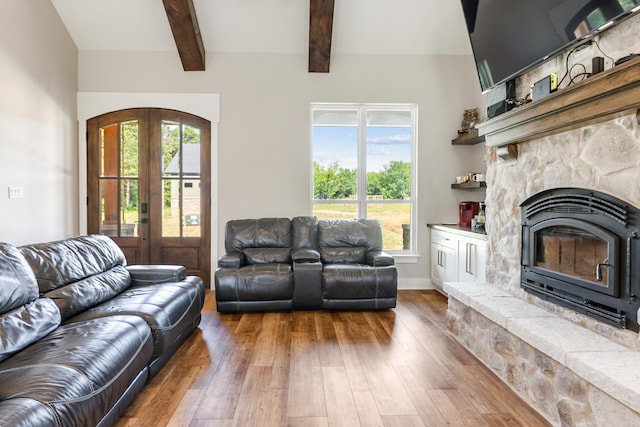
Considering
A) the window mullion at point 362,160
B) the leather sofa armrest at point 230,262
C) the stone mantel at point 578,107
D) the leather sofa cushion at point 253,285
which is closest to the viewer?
the stone mantel at point 578,107

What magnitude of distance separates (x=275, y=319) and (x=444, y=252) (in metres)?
2.14

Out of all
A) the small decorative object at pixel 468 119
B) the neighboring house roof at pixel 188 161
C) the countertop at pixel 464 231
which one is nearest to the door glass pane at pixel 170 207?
the neighboring house roof at pixel 188 161

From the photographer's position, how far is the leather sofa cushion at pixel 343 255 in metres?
4.21

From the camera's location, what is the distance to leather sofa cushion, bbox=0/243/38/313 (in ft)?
6.23

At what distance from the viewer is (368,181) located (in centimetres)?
492

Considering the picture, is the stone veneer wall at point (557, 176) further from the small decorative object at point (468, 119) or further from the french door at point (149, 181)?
the french door at point (149, 181)

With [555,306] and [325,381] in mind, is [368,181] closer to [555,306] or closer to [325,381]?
[555,306]

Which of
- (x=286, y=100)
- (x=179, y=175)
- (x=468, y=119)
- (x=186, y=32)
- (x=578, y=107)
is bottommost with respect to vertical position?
(x=179, y=175)

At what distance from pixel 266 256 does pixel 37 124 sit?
9.15 ft

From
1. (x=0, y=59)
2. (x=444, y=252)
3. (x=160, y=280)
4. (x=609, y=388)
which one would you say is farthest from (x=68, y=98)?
(x=609, y=388)

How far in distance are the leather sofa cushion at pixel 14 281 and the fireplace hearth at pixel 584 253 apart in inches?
122

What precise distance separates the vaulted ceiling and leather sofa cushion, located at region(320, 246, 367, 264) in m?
2.27

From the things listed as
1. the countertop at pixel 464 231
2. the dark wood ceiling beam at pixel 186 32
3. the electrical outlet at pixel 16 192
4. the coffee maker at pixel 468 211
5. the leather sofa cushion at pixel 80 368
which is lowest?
the leather sofa cushion at pixel 80 368

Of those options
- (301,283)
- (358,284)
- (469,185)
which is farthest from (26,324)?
(469,185)
